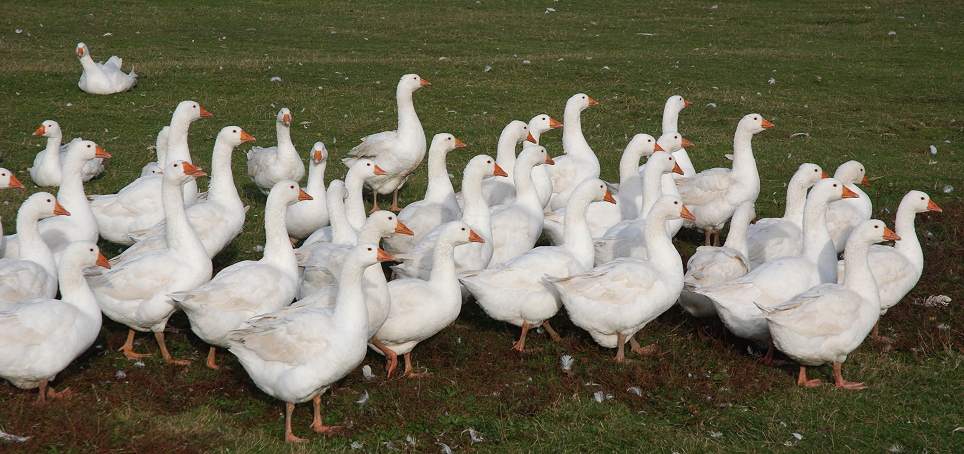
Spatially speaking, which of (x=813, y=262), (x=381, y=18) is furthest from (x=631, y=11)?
(x=813, y=262)

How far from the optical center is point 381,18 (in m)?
26.2

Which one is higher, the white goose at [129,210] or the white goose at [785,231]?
the white goose at [129,210]

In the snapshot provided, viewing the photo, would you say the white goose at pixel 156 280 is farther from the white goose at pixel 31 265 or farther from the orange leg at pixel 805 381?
the orange leg at pixel 805 381

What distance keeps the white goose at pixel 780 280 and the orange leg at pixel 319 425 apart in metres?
3.05

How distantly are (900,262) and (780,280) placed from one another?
1.27 metres

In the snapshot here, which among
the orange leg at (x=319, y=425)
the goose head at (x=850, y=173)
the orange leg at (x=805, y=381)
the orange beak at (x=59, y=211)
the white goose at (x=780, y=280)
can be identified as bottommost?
the orange leg at (x=805, y=381)

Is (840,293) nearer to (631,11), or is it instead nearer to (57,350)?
(57,350)

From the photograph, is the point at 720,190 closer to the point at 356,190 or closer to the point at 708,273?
the point at 708,273

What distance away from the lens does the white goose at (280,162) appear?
10.3 m

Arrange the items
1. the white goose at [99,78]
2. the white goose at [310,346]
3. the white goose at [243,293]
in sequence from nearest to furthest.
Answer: the white goose at [310,346] → the white goose at [243,293] → the white goose at [99,78]

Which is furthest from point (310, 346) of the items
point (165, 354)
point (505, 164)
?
point (505, 164)

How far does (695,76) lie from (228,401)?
15.1 meters

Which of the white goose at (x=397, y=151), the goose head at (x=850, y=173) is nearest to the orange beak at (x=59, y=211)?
the white goose at (x=397, y=151)

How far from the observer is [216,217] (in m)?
8.04
